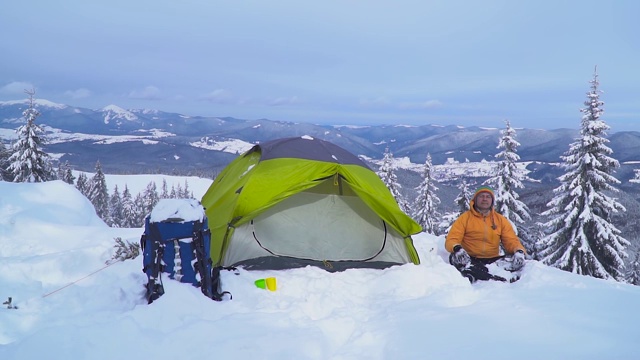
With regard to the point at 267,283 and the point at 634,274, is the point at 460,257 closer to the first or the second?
the point at 267,283

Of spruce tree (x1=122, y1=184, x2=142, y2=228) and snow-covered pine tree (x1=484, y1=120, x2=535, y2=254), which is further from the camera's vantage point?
spruce tree (x1=122, y1=184, x2=142, y2=228)

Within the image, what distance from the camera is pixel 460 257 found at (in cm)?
622

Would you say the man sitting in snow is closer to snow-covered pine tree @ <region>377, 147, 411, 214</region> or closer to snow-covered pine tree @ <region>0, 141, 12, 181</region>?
snow-covered pine tree @ <region>377, 147, 411, 214</region>

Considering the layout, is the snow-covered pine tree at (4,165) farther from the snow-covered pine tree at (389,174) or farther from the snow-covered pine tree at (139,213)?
the snow-covered pine tree at (389,174)

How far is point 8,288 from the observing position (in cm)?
471

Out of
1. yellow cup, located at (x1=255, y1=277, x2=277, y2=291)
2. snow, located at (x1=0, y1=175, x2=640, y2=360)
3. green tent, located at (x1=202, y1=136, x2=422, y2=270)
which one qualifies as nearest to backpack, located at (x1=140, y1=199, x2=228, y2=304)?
snow, located at (x1=0, y1=175, x2=640, y2=360)

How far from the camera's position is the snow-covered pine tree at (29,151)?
22.8 metres

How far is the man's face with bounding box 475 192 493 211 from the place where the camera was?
21.6ft

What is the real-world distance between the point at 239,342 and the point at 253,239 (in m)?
3.42

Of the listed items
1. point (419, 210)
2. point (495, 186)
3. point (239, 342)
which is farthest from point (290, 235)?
point (419, 210)

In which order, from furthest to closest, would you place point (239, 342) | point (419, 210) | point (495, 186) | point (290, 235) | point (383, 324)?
point (419, 210), point (495, 186), point (290, 235), point (383, 324), point (239, 342)

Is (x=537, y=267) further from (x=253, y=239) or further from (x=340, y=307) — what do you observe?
(x=253, y=239)

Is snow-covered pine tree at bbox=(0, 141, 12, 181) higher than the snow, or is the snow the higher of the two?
the snow

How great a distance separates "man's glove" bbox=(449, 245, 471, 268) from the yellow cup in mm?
3248
